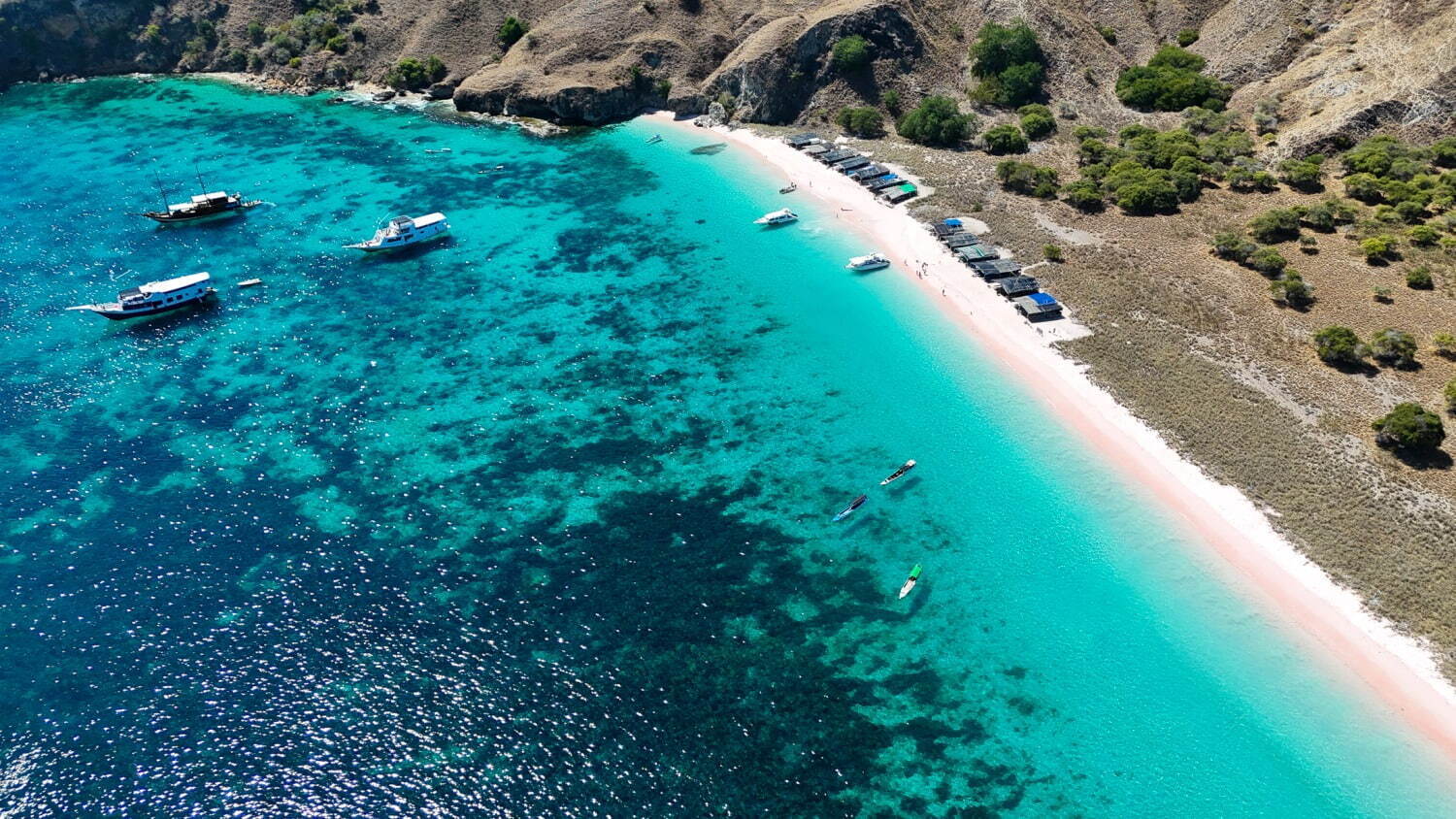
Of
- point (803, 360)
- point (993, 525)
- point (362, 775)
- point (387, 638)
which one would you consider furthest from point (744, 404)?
point (362, 775)

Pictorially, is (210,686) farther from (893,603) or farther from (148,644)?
(893,603)

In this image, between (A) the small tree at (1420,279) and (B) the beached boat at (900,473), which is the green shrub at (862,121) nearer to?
(A) the small tree at (1420,279)

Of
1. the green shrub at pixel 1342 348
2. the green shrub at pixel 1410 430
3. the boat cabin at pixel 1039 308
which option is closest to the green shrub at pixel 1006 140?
the boat cabin at pixel 1039 308

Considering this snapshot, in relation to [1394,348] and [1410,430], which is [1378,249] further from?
[1410,430]

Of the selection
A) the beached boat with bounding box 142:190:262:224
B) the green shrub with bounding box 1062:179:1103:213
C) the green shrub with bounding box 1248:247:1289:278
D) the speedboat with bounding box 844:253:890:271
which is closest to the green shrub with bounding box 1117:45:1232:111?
the green shrub with bounding box 1062:179:1103:213

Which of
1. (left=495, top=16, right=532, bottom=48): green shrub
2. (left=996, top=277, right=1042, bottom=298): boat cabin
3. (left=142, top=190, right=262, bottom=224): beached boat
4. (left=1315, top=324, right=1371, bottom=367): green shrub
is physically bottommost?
(left=142, top=190, right=262, bottom=224): beached boat

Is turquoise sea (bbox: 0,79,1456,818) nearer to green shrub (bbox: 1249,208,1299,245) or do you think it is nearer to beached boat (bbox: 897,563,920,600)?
beached boat (bbox: 897,563,920,600)

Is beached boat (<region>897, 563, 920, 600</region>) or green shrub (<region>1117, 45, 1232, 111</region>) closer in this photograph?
beached boat (<region>897, 563, 920, 600</region>)
